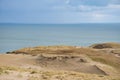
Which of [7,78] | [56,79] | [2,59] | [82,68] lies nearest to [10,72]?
[7,78]

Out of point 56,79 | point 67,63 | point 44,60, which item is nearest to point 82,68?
point 67,63

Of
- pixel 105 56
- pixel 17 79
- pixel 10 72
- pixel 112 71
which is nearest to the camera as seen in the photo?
pixel 17 79

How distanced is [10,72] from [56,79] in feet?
10.3

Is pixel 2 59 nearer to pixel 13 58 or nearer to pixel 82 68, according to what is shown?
pixel 13 58

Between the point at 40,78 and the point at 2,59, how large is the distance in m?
15.8

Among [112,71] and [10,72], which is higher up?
[10,72]

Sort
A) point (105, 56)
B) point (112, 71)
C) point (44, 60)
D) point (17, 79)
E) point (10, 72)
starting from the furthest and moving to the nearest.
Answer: point (105, 56)
point (44, 60)
point (112, 71)
point (10, 72)
point (17, 79)

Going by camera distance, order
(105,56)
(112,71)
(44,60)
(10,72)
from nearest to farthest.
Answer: (10,72) → (112,71) → (44,60) → (105,56)

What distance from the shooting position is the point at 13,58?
127ft

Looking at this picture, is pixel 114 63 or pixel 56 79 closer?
pixel 56 79

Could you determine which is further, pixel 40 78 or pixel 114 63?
pixel 114 63

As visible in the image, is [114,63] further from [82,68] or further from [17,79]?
[17,79]

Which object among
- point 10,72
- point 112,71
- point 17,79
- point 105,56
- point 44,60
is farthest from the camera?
point 105,56

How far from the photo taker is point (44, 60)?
121 feet
